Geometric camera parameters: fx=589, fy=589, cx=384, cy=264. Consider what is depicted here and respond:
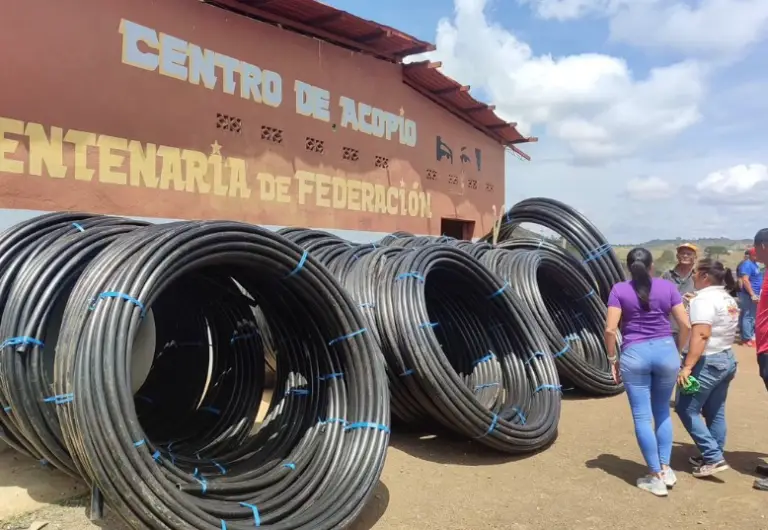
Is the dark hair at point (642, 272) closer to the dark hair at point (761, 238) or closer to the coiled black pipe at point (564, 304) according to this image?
the dark hair at point (761, 238)

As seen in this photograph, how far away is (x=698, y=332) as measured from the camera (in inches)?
151

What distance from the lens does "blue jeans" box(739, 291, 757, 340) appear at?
10023 mm

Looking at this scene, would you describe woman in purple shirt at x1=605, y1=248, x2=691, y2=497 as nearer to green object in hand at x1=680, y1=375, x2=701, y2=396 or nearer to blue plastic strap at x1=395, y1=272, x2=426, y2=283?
green object in hand at x1=680, y1=375, x2=701, y2=396

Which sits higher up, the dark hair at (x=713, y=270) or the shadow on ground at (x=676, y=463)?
the dark hair at (x=713, y=270)

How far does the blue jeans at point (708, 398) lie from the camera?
13.1ft

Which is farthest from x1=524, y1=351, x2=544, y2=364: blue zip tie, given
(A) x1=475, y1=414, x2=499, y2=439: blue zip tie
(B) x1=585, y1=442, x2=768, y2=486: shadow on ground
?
(A) x1=475, y1=414, x2=499, y2=439: blue zip tie

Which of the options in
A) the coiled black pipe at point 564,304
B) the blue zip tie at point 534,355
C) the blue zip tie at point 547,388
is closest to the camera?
the blue zip tie at point 547,388

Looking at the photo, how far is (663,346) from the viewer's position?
3742 mm

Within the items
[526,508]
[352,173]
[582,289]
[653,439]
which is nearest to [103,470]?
[526,508]

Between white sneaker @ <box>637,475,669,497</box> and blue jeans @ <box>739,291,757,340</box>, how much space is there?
297 inches

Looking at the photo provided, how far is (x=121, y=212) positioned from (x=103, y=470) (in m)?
4.63

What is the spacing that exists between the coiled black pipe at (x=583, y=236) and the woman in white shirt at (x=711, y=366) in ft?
10.9

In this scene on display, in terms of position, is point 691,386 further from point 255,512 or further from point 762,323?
point 255,512

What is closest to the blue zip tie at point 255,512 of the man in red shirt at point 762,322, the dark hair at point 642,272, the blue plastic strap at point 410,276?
the blue plastic strap at point 410,276
